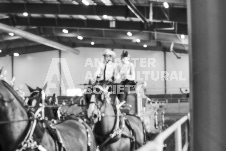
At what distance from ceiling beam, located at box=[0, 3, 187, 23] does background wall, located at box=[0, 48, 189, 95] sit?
1211 centimetres

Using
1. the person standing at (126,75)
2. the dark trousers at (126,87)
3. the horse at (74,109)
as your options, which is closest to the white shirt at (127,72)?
the person standing at (126,75)

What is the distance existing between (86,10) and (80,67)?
1319cm

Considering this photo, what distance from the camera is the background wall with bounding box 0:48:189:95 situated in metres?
29.4

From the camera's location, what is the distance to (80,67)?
29766 millimetres

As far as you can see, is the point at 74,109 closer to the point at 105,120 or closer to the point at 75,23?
the point at 105,120

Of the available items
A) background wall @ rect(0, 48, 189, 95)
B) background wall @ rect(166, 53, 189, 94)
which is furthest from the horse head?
background wall @ rect(166, 53, 189, 94)

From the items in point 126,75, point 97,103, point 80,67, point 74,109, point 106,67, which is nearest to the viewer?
point 97,103

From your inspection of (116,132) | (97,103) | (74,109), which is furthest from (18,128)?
(74,109)

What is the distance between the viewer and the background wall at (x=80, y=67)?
96.5ft

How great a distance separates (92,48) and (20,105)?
26.0m

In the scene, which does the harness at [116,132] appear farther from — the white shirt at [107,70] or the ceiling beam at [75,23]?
the ceiling beam at [75,23]

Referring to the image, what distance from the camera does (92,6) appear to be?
16734 millimetres

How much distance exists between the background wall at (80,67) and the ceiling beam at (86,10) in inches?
477

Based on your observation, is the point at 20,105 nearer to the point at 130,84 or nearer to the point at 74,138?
the point at 74,138
